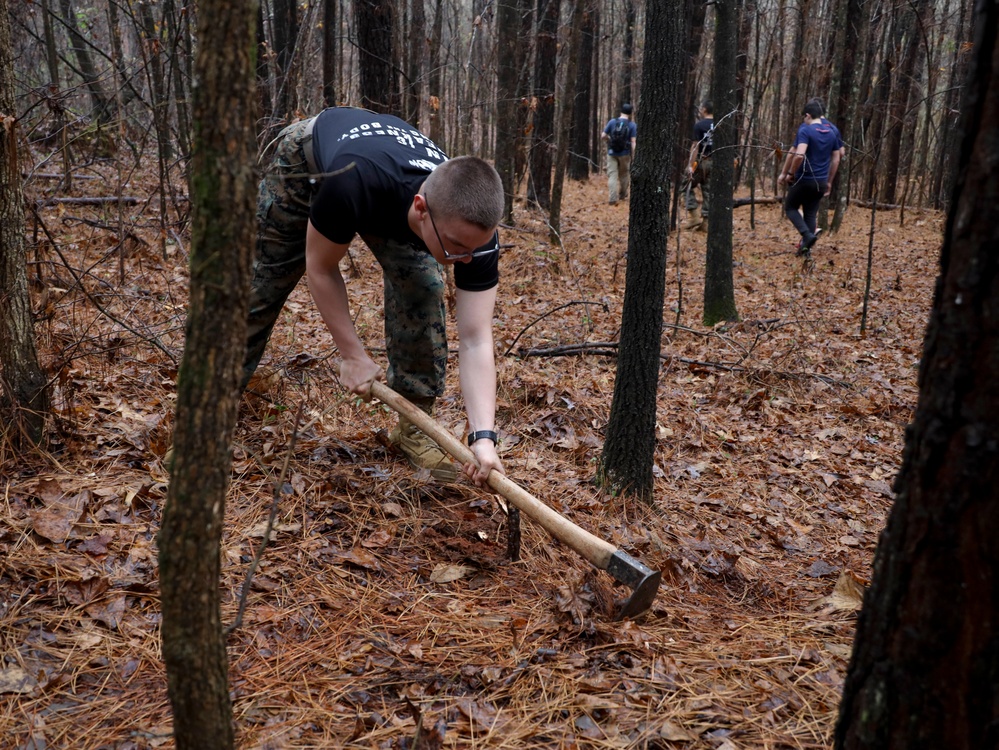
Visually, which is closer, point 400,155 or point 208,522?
point 208,522

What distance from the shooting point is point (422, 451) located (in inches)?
152

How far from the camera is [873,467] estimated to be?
484 cm

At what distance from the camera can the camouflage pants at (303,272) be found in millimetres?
3592

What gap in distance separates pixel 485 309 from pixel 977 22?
2209 mm

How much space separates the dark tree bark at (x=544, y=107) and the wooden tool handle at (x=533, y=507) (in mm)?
10204

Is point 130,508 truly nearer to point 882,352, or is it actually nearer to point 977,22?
point 977,22

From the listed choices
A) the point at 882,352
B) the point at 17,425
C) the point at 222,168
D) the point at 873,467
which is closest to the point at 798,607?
the point at 873,467

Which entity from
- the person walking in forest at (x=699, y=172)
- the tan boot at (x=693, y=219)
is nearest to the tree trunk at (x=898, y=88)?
the tan boot at (x=693, y=219)

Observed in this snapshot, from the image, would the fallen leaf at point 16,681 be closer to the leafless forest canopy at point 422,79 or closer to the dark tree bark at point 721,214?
the leafless forest canopy at point 422,79

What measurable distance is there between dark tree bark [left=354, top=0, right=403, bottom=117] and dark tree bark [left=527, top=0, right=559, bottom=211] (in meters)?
4.16

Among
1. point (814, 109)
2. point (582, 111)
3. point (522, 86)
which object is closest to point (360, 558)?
point (814, 109)

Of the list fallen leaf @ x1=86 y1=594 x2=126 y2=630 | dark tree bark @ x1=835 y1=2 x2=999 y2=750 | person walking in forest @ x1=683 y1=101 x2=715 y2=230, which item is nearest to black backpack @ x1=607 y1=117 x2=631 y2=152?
person walking in forest @ x1=683 y1=101 x2=715 y2=230

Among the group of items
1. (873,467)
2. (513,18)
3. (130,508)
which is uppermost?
(513,18)

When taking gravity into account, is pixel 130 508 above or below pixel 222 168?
below
